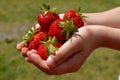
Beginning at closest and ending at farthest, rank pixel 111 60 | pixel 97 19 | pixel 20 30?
pixel 97 19
pixel 111 60
pixel 20 30

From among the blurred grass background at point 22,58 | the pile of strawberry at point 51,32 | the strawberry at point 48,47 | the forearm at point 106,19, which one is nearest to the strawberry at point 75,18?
the pile of strawberry at point 51,32

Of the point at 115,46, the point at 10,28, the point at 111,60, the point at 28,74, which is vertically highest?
the point at 115,46

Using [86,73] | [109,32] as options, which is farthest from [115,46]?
[86,73]

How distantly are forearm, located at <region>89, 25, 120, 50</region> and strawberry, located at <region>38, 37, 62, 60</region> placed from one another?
0.59ft

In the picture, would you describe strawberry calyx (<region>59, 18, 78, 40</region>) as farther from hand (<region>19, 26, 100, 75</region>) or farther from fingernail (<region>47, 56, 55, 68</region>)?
fingernail (<region>47, 56, 55, 68</region>)

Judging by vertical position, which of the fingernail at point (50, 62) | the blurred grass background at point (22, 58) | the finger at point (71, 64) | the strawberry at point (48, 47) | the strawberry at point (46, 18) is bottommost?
the blurred grass background at point (22, 58)

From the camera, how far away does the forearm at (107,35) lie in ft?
5.41

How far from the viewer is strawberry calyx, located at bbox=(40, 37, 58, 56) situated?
1.57 meters

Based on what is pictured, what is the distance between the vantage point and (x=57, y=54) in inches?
59.6

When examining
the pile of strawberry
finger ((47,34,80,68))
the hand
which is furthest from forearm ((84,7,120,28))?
finger ((47,34,80,68))

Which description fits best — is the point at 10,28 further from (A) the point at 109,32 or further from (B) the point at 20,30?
(A) the point at 109,32

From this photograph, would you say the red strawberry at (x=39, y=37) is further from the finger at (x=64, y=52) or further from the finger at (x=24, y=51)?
the finger at (x=64, y=52)

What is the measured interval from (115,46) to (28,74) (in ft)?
6.50

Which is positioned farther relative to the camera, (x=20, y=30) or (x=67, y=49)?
(x=20, y=30)
